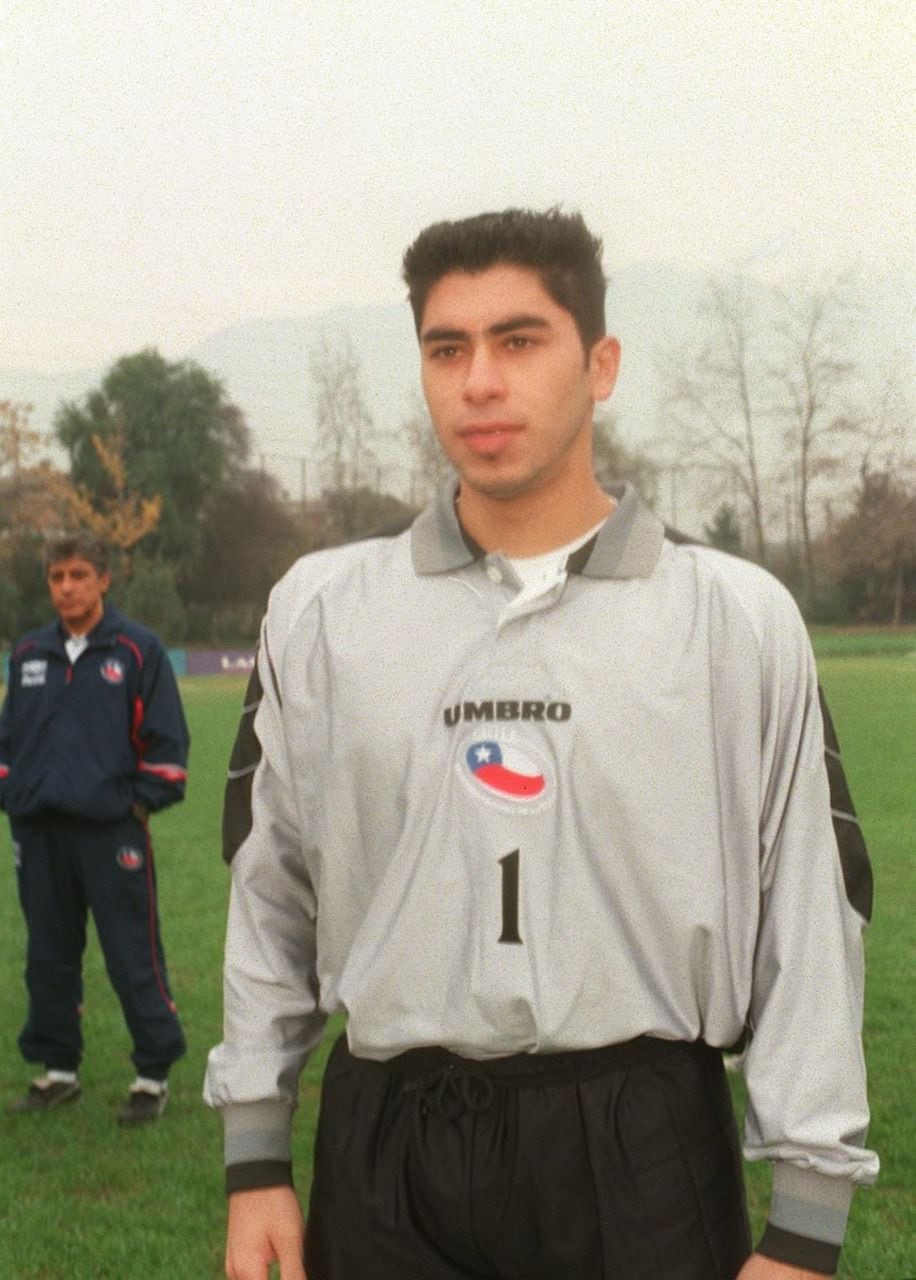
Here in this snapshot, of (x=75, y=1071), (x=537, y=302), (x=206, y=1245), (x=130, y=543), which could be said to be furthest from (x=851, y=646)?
(x=130, y=543)

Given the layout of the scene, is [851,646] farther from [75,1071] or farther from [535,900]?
[535,900]

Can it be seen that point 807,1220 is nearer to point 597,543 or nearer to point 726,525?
point 597,543

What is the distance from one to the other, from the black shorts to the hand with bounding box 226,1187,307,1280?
1.7 inches

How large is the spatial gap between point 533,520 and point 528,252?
26cm

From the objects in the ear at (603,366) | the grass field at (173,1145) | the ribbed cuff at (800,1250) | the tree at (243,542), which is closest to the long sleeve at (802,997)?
the ribbed cuff at (800,1250)

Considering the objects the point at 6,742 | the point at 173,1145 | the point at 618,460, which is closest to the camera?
the point at 173,1145

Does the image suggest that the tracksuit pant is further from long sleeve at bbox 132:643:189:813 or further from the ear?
the ear

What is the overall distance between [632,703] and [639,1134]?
406 mm

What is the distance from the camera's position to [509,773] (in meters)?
1.57

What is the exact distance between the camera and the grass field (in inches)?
147

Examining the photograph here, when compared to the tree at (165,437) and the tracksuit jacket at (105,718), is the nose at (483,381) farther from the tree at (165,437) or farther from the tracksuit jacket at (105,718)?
the tree at (165,437)

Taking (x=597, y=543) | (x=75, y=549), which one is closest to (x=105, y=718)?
(x=75, y=549)

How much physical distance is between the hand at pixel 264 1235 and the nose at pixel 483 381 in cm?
81

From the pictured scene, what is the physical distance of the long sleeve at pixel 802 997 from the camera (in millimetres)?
1521
